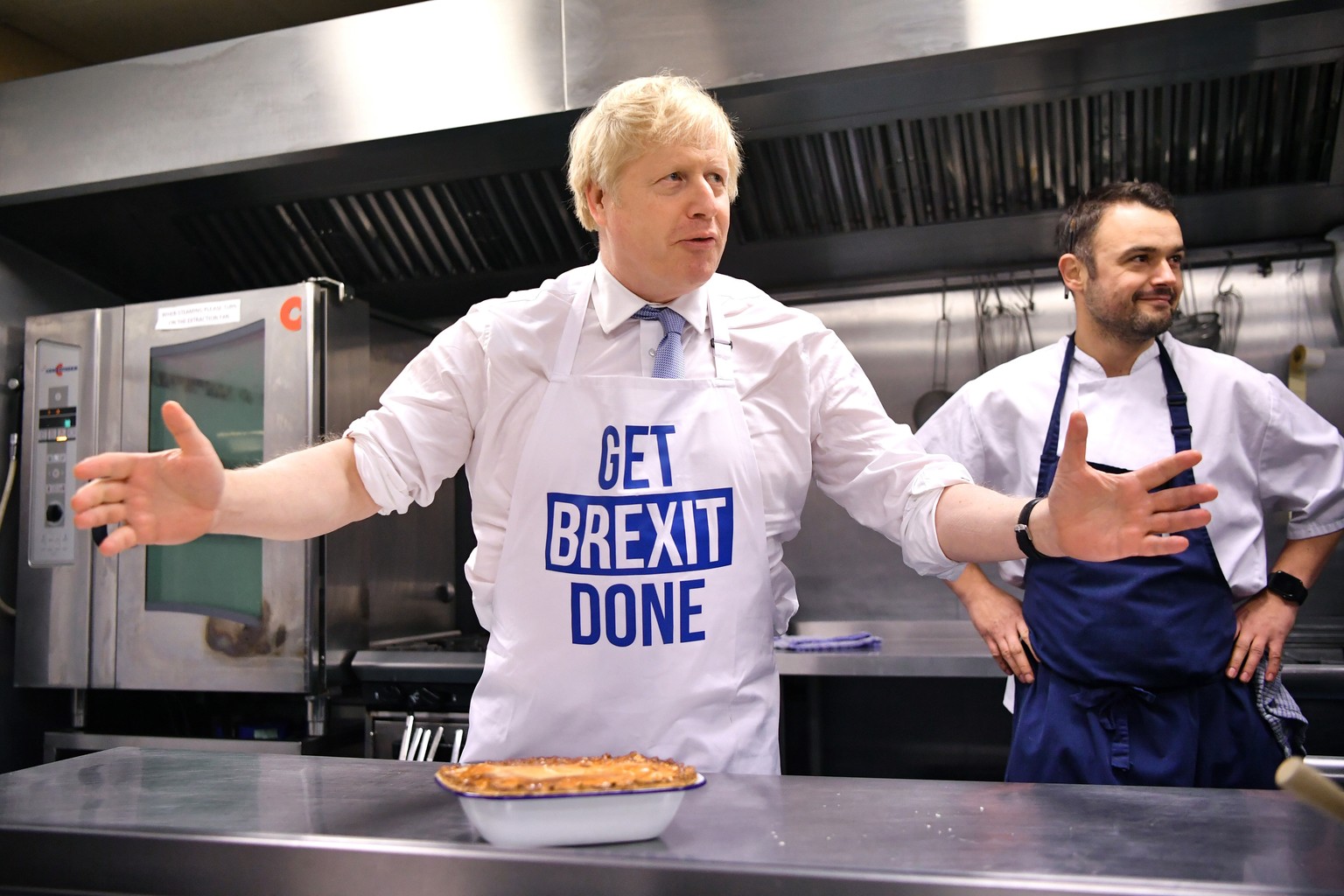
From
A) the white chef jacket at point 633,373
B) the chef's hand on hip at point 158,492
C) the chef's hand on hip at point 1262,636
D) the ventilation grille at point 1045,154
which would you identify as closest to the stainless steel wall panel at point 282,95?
the ventilation grille at point 1045,154

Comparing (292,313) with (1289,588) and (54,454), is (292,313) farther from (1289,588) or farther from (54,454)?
(1289,588)

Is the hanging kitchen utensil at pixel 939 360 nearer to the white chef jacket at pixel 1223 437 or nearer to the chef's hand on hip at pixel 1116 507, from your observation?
the white chef jacket at pixel 1223 437

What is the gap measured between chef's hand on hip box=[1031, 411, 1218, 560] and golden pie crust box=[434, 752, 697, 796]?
22.9 inches

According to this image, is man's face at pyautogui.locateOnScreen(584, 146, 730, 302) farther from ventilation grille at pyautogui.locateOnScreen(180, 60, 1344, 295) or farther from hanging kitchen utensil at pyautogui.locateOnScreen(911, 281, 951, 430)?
hanging kitchen utensil at pyautogui.locateOnScreen(911, 281, 951, 430)

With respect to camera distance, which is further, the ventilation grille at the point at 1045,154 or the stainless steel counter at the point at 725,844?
the ventilation grille at the point at 1045,154

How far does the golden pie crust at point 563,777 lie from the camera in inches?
38.4

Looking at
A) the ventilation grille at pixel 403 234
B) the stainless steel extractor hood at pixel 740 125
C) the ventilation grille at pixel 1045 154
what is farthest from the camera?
the ventilation grille at pixel 403 234

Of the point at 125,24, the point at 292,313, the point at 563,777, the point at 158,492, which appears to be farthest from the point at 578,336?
the point at 125,24

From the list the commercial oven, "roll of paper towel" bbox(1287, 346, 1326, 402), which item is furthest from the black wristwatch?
the commercial oven

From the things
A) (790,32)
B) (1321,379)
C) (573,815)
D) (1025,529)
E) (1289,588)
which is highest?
(790,32)

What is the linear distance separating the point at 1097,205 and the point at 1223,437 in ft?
1.72

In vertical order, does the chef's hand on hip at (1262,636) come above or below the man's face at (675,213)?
below

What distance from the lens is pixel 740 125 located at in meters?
2.86

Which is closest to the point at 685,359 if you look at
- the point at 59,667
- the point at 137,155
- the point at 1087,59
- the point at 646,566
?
the point at 646,566
